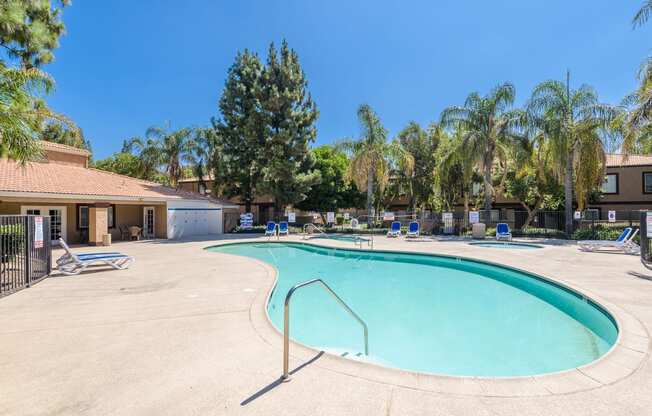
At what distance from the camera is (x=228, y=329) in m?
4.64

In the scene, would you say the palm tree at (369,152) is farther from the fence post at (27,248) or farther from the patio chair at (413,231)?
the fence post at (27,248)

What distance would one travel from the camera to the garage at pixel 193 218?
20.5 metres

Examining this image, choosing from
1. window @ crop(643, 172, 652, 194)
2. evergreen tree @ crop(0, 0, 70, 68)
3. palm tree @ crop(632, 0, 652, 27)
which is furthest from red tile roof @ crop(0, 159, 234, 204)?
window @ crop(643, 172, 652, 194)

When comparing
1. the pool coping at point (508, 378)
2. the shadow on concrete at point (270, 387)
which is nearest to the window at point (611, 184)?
the pool coping at point (508, 378)

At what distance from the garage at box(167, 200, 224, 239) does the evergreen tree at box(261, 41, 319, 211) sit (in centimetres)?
434

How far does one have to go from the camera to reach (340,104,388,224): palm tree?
913 inches

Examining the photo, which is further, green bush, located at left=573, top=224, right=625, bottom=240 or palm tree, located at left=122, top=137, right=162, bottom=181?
palm tree, located at left=122, top=137, right=162, bottom=181

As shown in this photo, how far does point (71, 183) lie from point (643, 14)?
26.4m

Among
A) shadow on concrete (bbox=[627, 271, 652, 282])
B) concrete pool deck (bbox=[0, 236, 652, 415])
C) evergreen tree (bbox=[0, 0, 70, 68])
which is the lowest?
concrete pool deck (bbox=[0, 236, 652, 415])

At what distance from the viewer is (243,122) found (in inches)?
1002

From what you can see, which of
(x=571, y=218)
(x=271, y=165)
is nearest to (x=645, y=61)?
(x=571, y=218)

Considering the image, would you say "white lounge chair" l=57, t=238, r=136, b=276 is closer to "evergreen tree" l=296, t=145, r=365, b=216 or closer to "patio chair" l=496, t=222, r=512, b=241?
"patio chair" l=496, t=222, r=512, b=241

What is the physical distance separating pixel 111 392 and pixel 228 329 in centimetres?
170

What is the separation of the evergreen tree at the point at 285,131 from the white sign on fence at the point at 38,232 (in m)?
16.9
